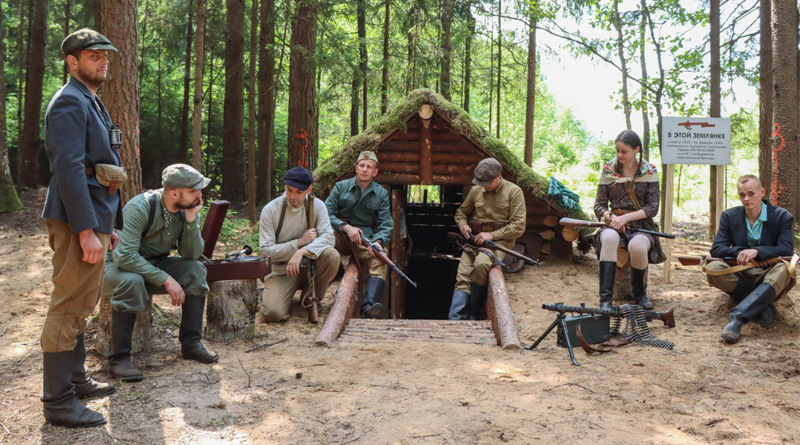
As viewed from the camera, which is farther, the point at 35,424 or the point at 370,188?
the point at 370,188

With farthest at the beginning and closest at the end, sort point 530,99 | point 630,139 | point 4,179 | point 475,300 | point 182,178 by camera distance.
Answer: point 530,99, point 4,179, point 475,300, point 630,139, point 182,178

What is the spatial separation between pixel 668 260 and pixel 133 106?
20.7ft

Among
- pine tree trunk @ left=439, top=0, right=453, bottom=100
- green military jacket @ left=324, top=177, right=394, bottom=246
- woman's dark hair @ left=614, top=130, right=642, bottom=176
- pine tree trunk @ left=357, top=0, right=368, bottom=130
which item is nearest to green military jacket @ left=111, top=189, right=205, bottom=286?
green military jacket @ left=324, top=177, right=394, bottom=246

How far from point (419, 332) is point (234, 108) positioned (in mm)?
10237

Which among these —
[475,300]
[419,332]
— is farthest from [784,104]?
[419,332]

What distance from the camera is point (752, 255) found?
5.33 meters

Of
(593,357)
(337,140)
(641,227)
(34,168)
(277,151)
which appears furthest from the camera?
(337,140)

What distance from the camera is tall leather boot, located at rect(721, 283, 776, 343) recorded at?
17.1 feet

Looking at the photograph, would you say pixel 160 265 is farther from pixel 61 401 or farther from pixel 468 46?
pixel 468 46

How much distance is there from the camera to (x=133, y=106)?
512 centimetres

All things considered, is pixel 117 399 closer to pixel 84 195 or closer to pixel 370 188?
pixel 84 195

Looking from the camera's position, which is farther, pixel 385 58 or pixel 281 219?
pixel 385 58

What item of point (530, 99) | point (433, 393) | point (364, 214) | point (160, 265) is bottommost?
point (433, 393)

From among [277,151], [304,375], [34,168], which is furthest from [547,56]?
→ [304,375]
